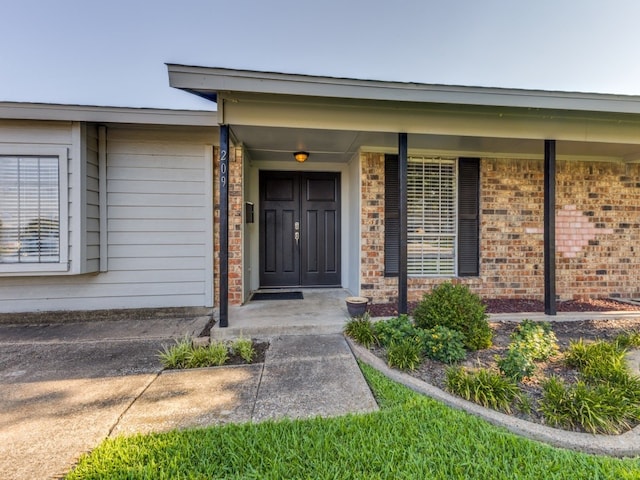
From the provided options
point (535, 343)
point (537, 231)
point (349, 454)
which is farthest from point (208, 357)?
point (537, 231)

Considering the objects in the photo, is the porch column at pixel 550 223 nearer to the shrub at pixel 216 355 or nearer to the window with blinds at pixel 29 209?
the shrub at pixel 216 355

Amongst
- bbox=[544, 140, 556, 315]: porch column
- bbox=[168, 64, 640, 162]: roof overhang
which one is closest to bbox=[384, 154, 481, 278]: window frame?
bbox=[168, 64, 640, 162]: roof overhang

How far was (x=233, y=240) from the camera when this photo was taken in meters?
4.12

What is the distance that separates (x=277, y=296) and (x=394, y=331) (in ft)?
7.72

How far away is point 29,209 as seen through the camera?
139 inches

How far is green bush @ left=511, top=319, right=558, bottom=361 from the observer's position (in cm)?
248

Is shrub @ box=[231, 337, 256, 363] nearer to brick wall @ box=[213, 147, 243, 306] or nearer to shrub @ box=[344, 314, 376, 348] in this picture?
shrub @ box=[344, 314, 376, 348]

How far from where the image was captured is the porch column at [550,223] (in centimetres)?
365

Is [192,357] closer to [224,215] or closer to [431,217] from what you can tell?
[224,215]

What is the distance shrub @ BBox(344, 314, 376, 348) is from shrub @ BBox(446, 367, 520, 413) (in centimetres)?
89

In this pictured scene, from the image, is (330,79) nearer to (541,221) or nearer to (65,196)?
(65,196)

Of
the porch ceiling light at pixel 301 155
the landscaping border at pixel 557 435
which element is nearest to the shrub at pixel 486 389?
the landscaping border at pixel 557 435

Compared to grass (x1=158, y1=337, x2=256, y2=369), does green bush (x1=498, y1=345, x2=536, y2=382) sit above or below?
above

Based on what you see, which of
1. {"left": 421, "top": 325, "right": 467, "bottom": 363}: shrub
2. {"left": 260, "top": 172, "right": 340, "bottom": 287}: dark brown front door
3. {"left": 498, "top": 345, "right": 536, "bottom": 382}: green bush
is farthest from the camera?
{"left": 260, "top": 172, "right": 340, "bottom": 287}: dark brown front door
